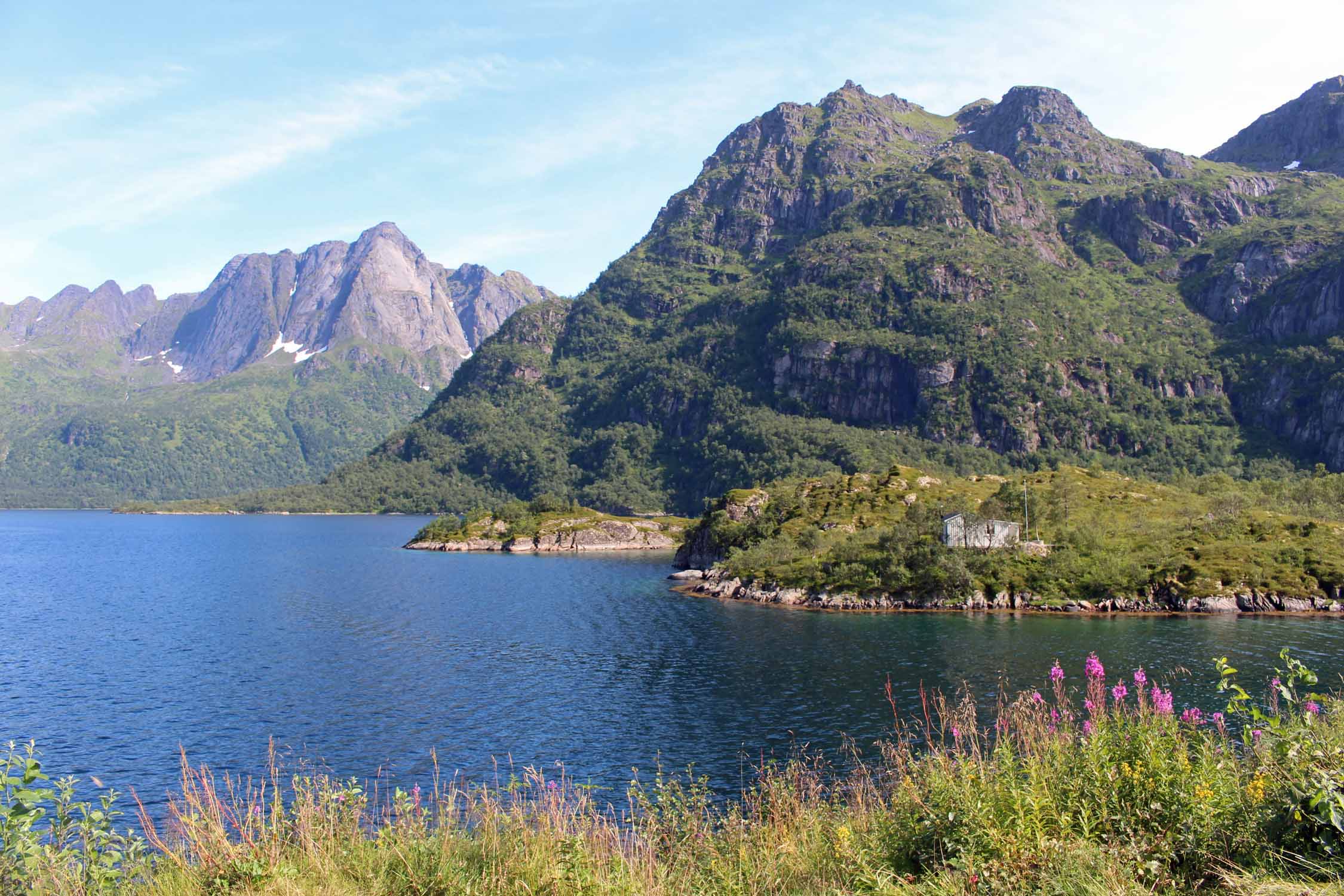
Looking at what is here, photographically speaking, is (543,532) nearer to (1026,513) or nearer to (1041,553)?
(1026,513)

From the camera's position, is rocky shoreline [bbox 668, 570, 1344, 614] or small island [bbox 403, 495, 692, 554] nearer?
rocky shoreline [bbox 668, 570, 1344, 614]

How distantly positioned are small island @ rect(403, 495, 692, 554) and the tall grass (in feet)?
520

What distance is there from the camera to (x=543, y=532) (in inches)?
6993

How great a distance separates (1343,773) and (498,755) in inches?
1319

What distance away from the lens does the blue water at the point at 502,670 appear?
3919 centimetres

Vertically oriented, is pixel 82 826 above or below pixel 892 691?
above

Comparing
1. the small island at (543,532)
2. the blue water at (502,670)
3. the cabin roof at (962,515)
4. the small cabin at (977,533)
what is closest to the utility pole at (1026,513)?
the cabin roof at (962,515)

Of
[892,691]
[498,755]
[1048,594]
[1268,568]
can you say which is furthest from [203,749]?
[1268,568]

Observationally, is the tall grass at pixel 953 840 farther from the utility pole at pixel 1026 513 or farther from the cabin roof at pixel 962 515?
the utility pole at pixel 1026 513

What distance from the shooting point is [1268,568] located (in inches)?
3238

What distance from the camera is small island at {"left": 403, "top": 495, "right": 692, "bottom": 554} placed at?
175375 millimetres

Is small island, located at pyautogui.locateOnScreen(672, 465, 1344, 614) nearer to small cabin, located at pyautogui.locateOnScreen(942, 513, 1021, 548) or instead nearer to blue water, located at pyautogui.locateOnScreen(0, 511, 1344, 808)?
small cabin, located at pyautogui.locateOnScreen(942, 513, 1021, 548)

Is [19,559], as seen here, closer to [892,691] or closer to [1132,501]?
[892,691]

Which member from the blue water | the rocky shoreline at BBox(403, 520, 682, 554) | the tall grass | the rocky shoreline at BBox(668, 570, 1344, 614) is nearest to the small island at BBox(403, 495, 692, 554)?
the rocky shoreline at BBox(403, 520, 682, 554)
